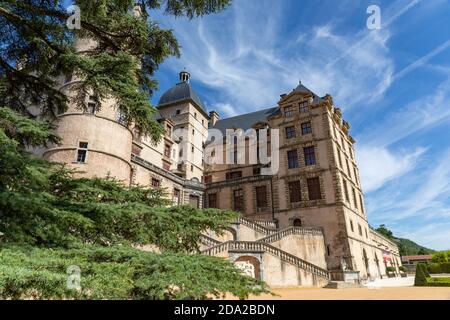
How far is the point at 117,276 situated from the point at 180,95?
125 feet

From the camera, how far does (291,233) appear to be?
21.6 metres

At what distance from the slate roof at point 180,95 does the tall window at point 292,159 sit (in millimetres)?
16530

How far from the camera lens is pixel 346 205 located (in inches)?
1006

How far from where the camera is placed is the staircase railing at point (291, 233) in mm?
20084

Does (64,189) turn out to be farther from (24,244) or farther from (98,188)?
(24,244)

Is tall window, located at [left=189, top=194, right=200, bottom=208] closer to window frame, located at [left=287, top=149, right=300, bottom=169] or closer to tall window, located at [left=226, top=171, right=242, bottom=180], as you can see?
tall window, located at [left=226, top=171, right=242, bottom=180]

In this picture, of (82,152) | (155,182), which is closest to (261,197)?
(155,182)

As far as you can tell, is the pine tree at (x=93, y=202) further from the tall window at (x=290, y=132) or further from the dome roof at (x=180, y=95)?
the dome roof at (x=180, y=95)

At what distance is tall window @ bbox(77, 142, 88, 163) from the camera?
696 inches

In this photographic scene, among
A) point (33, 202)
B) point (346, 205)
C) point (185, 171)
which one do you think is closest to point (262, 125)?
point (185, 171)

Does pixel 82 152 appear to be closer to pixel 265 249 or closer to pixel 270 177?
pixel 265 249

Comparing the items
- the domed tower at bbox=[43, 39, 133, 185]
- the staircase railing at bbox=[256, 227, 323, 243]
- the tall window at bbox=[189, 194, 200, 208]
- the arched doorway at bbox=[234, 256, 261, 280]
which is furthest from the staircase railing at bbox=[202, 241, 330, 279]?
the tall window at bbox=[189, 194, 200, 208]

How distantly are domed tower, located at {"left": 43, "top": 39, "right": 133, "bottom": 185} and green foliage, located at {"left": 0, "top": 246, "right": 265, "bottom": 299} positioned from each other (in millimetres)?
13595
